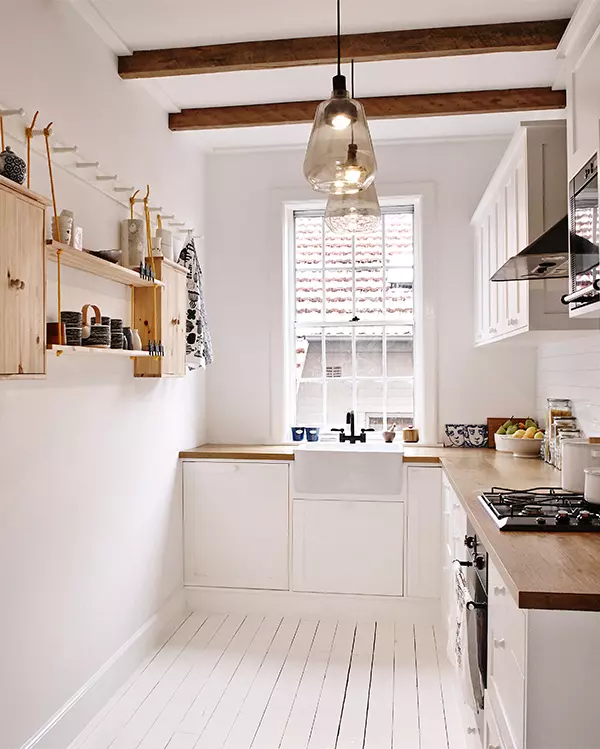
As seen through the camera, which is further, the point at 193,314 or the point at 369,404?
the point at 369,404

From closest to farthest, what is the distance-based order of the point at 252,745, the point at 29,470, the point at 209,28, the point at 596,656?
the point at 596,656, the point at 29,470, the point at 252,745, the point at 209,28

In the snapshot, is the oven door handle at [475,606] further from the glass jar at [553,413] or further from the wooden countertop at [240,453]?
the wooden countertop at [240,453]

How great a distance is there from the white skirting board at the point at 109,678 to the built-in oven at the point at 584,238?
2.39m

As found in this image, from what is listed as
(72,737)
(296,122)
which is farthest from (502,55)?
(72,737)

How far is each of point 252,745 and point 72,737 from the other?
0.70 metres

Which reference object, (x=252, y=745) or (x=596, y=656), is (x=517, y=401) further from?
(x=596, y=656)

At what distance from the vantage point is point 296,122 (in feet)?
13.4

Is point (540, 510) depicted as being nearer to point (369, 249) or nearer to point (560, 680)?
point (560, 680)

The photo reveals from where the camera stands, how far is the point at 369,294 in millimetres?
Result: 4965

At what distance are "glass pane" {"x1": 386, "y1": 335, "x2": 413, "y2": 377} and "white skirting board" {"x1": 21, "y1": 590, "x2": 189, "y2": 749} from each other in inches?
78.8

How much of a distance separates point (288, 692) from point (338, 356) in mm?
2385

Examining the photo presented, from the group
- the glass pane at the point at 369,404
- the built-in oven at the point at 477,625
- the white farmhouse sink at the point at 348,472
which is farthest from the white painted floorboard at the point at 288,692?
the glass pane at the point at 369,404

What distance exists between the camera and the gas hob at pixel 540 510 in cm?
211

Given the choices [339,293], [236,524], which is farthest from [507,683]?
[339,293]
